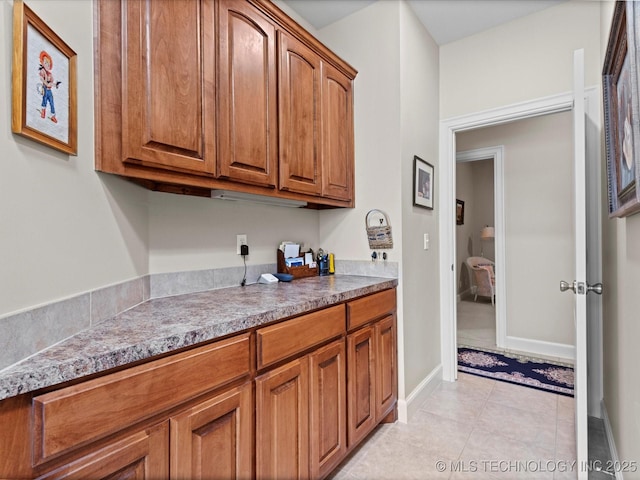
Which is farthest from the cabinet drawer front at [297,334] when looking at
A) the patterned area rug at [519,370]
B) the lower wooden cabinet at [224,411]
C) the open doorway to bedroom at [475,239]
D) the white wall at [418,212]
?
the open doorway to bedroom at [475,239]

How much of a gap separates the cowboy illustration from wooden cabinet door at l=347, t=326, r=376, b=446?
142 centimetres

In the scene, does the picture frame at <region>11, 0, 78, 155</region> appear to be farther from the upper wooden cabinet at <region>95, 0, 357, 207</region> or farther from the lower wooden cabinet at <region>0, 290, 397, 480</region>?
the lower wooden cabinet at <region>0, 290, 397, 480</region>

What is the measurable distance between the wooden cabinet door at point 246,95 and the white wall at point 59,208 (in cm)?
47

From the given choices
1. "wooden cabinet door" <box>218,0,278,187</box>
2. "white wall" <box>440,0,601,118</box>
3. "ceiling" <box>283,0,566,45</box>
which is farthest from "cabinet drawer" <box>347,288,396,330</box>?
"ceiling" <box>283,0,566,45</box>

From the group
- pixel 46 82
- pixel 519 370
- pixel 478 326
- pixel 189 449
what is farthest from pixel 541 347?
pixel 46 82

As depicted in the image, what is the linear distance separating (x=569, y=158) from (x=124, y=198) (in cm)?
363

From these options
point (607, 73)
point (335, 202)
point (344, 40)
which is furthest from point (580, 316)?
point (344, 40)

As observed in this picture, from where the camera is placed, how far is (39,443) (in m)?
0.67

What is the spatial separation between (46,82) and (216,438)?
1117mm

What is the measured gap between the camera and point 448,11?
7.51ft

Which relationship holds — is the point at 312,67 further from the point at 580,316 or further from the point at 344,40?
the point at 580,316

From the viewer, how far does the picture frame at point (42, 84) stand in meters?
0.77

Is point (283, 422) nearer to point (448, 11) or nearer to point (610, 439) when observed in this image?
point (610, 439)

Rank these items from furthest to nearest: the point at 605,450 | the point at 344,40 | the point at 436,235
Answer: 1. the point at 436,235
2. the point at 344,40
3. the point at 605,450
